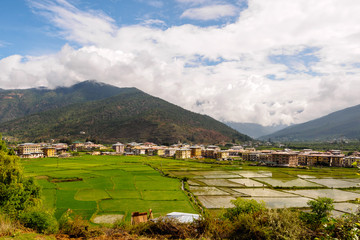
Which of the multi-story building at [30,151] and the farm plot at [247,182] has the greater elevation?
the multi-story building at [30,151]

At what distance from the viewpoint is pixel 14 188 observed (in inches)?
668

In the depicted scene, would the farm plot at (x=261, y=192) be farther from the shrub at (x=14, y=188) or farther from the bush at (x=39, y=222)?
the bush at (x=39, y=222)

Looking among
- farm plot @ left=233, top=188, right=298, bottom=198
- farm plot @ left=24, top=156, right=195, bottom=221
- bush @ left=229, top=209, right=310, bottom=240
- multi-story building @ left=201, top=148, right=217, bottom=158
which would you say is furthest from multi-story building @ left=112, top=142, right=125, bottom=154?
bush @ left=229, top=209, right=310, bottom=240

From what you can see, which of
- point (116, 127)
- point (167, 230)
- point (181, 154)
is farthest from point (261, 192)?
point (116, 127)

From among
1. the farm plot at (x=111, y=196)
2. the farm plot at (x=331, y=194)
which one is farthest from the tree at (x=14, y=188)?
the farm plot at (x=331, y=194)

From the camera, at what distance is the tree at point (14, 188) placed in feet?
53.4

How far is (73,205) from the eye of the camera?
2358cm

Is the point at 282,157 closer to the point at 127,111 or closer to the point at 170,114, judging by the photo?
the point at 170,114

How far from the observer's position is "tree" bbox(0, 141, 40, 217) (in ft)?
53.4

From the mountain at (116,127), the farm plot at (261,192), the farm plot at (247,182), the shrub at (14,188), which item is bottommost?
the farm plot at (247,182)

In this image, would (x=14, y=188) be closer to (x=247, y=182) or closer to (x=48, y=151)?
(x=247, y=182)

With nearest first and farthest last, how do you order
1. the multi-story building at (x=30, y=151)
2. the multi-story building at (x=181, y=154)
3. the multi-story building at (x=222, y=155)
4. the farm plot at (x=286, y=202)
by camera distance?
the farm plot at (x=286, y=202), the multi-story building at (x=30, y=151), the multi-story building at (x=222, y=155), the multi-story building at (x=181, y=154)

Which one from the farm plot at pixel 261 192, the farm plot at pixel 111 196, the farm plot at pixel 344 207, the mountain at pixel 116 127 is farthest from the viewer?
the mountain at pixel 116 127

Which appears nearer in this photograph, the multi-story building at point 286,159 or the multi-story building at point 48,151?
the multi-story building at point 286,159
